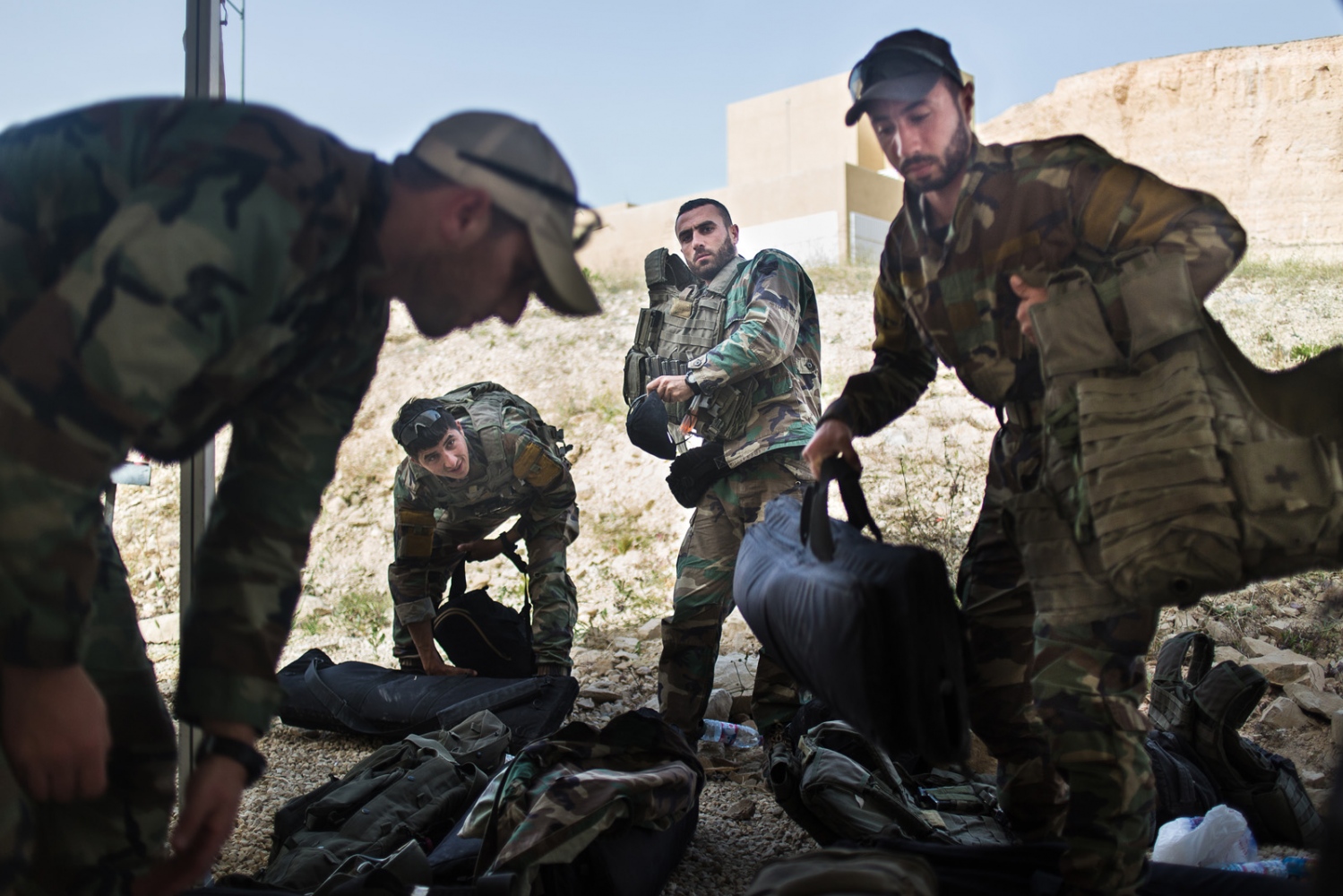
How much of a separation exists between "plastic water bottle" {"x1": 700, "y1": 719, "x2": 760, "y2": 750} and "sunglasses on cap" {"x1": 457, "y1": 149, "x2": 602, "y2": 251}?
2623 millimetres

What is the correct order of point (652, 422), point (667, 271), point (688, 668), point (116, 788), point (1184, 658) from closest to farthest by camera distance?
point (116, 788) < point (1184, 658) < point (688, 668) < point (652, 422) < point (667, 271)

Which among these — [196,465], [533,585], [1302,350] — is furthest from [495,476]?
[1302,350]

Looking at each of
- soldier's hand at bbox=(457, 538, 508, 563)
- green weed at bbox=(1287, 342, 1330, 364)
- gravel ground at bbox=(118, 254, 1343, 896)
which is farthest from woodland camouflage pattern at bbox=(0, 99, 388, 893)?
green weed at bbox=(1287, 342, 1330, 364)

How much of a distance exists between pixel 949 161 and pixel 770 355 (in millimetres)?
1606

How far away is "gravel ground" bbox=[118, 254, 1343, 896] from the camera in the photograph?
3391 millimetres

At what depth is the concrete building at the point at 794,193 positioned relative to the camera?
1384 cm

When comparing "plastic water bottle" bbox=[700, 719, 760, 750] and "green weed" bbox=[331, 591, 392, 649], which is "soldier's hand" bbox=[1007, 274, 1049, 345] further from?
"green weed" bbox=[331, 591, 392, 649]

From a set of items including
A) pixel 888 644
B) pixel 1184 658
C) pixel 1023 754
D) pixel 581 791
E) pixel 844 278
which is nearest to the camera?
pixel 888 644

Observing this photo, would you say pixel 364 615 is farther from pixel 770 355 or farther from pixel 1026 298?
pixel 1026 298

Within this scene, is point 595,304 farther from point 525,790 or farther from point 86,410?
point 525,790

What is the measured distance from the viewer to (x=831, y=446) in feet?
7.33

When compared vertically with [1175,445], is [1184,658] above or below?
below

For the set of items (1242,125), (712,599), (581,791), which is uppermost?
(1242,125)

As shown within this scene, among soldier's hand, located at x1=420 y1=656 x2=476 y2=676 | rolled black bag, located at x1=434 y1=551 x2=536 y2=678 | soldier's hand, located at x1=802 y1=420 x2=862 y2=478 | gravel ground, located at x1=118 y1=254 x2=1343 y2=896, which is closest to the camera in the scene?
soldier's hand, located at x1=802 y1=420 x2=862 y2=478
